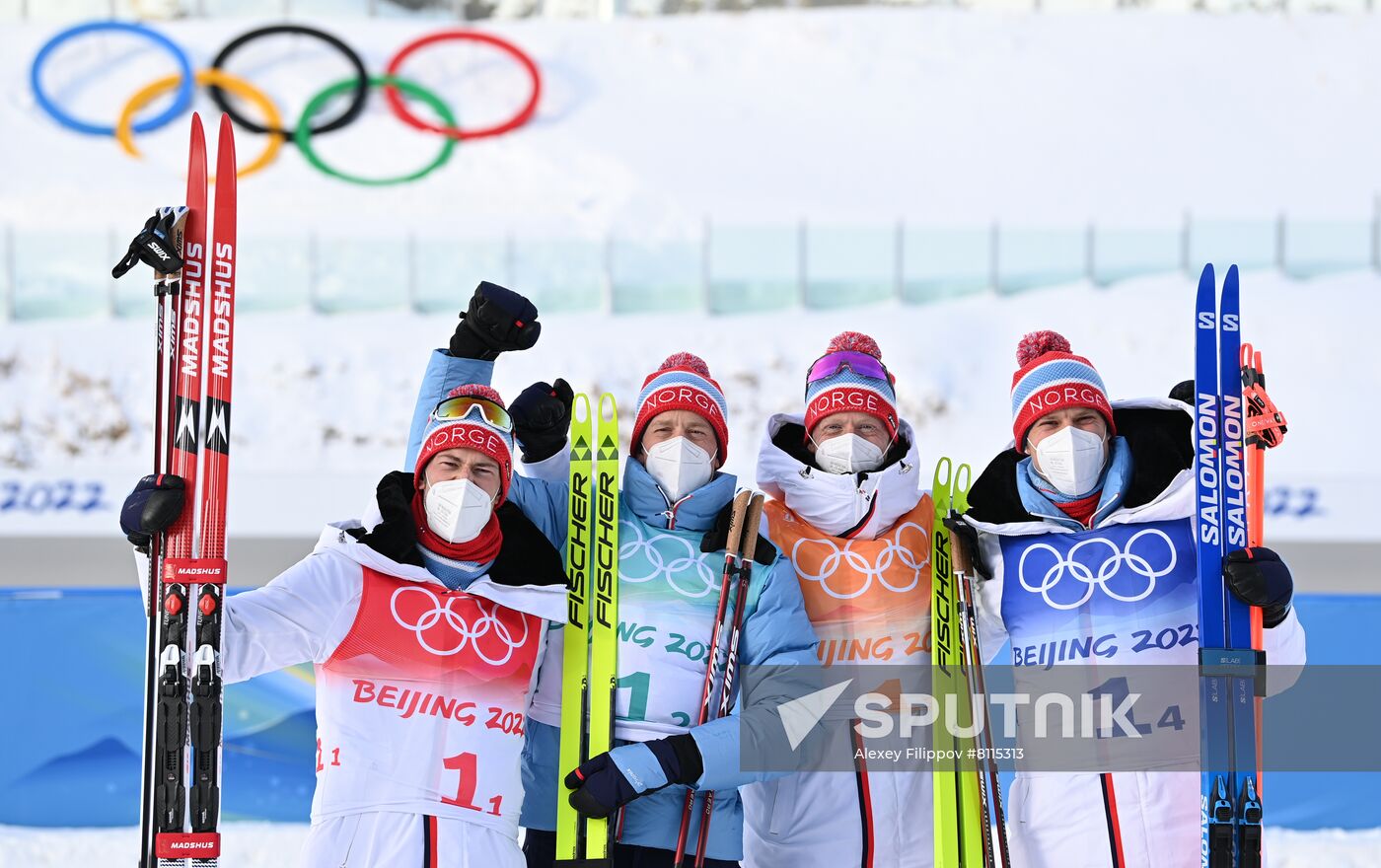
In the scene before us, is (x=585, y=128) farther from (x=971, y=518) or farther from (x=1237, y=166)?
(x=971, y=518)

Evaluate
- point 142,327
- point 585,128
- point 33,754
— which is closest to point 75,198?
point 142,327

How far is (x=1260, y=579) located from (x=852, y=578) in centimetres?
81

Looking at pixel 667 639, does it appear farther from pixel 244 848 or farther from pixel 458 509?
pixel 244 848

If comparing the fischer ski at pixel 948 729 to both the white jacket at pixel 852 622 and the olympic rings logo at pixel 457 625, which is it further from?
the olympic rings logo at pixel 457 625

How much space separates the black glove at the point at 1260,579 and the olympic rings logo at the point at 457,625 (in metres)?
1.39

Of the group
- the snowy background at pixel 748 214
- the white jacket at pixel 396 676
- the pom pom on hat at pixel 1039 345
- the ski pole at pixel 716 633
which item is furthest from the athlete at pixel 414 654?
the snowy background at pixel 748 214

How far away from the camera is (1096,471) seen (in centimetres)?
285

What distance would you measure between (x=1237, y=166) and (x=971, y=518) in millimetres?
15464

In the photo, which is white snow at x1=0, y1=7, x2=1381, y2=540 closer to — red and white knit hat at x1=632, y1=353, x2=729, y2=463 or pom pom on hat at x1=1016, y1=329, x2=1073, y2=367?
pom pom on hat at x1=1016, y1=329, x2=1073, y2=367

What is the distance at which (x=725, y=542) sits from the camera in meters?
2.84

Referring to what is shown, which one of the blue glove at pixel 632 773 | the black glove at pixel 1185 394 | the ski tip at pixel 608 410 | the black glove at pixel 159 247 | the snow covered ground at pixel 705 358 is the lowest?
the blue glove at pixel 632 773

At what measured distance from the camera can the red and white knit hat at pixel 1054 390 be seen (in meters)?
2.89

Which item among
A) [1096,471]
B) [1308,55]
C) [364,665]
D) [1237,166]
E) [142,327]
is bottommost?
[364,665]

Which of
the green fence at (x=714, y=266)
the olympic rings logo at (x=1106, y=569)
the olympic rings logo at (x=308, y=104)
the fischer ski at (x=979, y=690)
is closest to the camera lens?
the olympic rings logo at (x=1106, y=569)
